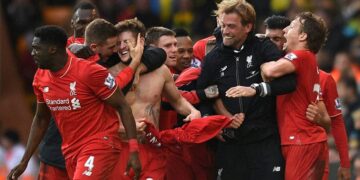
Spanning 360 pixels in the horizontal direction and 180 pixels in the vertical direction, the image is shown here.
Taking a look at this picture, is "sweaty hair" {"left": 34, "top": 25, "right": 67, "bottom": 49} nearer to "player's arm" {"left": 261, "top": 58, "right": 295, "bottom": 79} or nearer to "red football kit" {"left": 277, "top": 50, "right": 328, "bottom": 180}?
"player's arm" {"left": 261, "top": 58, "right": 295, "bottom": 79}

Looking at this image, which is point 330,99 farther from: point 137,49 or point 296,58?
point 137,49

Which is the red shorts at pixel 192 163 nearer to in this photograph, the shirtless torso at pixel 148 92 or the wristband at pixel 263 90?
the shirtless torso at pixel 148 92

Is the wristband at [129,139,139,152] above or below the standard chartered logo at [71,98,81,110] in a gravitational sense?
below

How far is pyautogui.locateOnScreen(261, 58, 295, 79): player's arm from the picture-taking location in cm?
1154

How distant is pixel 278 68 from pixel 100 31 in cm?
166

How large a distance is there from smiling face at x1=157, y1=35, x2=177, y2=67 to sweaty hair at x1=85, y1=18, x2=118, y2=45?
1.01 meters

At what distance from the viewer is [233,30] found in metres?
11.8

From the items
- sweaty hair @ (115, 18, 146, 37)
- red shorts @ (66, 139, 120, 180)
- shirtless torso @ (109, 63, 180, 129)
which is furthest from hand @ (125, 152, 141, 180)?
sweaty hair @ (115, 18, 146, 37)

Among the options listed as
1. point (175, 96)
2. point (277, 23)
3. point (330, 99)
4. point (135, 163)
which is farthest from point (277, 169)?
point (135, 163)

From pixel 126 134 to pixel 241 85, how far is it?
1262 millimetres

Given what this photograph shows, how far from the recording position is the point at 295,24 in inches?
464

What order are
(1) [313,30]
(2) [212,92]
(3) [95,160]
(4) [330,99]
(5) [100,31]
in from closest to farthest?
(3) [95,160]
(5) [100,31]
(1) [313,30]
(2) [212,92]
(4) [330,99]

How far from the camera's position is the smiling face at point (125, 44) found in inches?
465

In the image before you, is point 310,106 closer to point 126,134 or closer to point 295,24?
point 295,24
